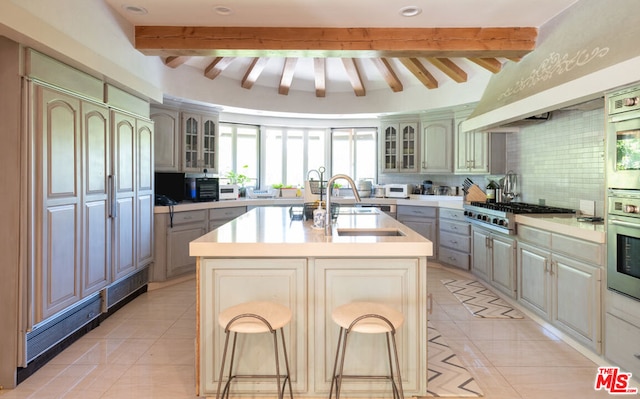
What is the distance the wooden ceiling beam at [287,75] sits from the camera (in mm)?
5000

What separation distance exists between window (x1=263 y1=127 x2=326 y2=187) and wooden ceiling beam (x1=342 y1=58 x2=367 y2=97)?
1.20 m

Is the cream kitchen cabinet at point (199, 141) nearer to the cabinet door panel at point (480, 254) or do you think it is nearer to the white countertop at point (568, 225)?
the cabinet door panel at point (480, 254)

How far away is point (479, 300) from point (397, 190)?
249 centimetres

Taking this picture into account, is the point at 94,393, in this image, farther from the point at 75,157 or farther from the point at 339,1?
the point at 339,1

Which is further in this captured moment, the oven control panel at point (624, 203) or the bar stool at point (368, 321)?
the oven control panel at point (624, 203)

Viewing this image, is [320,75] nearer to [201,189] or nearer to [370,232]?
[201,189]

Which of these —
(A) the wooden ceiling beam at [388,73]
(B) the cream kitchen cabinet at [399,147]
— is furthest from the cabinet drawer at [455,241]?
(A) the wooden ceiling beam at [388,73]

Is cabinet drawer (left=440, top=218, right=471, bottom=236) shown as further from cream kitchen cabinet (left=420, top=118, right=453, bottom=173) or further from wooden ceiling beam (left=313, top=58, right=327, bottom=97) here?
wooden ceiling beam (left=313, top=58, right=327, bottom=97)

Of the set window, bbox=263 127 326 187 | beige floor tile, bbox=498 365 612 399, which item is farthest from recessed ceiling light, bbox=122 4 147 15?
beige floor tile, bbox=498 365 612 399

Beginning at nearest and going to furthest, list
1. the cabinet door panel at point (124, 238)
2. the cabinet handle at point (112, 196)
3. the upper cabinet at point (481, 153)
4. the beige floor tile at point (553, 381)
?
1. the beige floor tile at point (553, 381)
2. the cabinet handle at point (112, 196)
3. the cabinet door panel at point (124, 238)
4. the upper cabinet at point (481, 153)

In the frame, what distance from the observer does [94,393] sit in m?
2.27

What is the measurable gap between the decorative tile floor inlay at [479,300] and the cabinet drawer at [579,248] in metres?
0.93

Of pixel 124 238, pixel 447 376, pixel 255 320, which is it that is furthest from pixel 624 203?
pixel 124 238

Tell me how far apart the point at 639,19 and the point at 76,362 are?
4.33 meters
